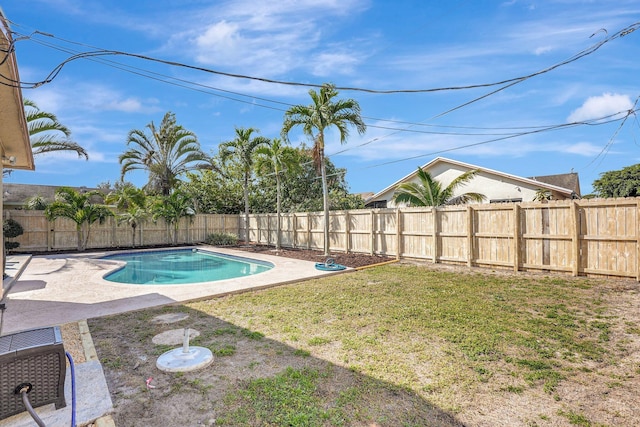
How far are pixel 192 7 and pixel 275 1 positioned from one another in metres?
2.15

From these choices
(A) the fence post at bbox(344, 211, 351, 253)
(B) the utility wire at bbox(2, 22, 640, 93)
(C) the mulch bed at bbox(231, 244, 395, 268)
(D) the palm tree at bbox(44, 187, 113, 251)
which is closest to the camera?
(B) the utility wire at bbox(2, 22, 640, 93)

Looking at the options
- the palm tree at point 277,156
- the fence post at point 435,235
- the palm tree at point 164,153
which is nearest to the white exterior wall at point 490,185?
the fence post at point 435,235

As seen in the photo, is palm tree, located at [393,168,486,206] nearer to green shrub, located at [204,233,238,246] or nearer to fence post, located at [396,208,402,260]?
fence post, located at [396,208,402,260]

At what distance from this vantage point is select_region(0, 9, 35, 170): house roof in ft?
12.3

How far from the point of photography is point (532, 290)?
7.02m

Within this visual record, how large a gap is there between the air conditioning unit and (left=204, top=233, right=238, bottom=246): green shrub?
16.6m

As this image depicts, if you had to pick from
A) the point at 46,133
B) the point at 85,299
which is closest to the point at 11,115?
the point at 85,299

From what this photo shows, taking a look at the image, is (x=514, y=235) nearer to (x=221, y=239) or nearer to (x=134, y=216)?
(x=221, y=239)

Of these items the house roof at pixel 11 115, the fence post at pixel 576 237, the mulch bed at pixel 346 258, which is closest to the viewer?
the house roof at pixel 11 115

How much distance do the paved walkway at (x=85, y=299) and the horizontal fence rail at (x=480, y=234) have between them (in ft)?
11.6

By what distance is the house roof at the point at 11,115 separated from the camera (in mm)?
3758

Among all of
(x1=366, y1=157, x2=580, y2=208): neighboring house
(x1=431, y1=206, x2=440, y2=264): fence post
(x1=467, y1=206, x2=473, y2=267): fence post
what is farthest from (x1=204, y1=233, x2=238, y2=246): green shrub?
(x1=467, y1=206, x2=473, y2=267): fence post

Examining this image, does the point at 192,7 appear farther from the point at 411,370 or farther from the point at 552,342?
the point at 552,342

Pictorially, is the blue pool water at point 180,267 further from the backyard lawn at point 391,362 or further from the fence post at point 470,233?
the fence post at point 470,233
